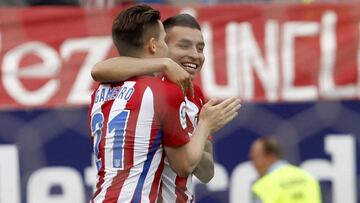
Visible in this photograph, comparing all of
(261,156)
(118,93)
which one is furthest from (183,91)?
(261,156)

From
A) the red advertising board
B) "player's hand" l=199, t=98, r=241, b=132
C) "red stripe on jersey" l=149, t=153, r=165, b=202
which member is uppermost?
"player's hand" l=199, t=98, r=241, b=132

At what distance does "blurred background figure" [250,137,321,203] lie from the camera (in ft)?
26.6

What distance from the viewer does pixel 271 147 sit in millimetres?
8336

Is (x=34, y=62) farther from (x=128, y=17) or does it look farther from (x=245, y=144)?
(x=128, y=17)

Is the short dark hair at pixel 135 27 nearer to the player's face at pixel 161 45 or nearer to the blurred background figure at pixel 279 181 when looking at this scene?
the player's face at pixel 161 45

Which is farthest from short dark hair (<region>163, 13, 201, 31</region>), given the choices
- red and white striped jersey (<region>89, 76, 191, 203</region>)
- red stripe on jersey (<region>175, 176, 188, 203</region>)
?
red stripe on jersey (<region>175, 176, 188, 203</region>)

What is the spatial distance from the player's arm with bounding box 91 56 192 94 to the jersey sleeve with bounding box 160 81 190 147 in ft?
0.30

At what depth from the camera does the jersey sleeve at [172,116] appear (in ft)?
14.4

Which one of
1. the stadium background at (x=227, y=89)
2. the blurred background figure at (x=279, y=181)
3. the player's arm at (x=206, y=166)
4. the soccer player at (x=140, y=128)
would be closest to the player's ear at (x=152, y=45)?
the soccer player at (x=140, y=128)

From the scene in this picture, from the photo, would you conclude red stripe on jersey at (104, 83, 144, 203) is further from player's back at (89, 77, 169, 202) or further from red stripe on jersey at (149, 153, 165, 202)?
red stripe on jersey at (149, 153, 165, 202)

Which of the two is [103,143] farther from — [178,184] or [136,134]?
[178,184]

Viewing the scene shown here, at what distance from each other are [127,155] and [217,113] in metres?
0.39

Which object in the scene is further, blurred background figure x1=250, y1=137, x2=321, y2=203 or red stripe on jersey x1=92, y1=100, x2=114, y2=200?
blurred background figure x1=250, y1=137, x2=321, y2=203

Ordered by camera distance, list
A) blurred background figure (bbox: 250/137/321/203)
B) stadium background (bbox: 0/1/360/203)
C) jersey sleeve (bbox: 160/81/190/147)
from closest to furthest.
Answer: jersey sleeve (bbox: 160/81/190/147) < blurred background figure (bbox: 250/137/321/203) < stadium background (bbox: 0/1/360/203)
